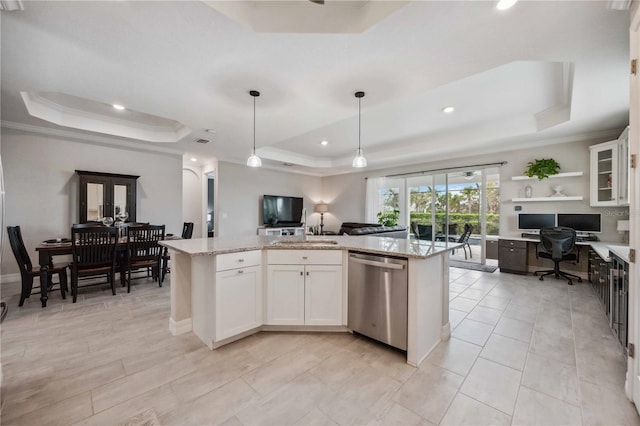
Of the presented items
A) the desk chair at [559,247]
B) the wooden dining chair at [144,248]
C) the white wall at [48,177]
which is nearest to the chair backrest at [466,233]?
the desk chair at [559,247]

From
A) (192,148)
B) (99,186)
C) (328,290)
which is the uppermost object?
(192,148)

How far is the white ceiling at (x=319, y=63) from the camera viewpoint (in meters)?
1.84

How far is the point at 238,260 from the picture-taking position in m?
2.42

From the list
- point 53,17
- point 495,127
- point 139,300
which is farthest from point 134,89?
point 495,127

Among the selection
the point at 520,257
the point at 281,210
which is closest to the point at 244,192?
the point at 281,210

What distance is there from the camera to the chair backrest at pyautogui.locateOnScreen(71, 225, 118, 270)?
342cm

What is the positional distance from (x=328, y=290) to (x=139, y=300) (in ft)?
8.96

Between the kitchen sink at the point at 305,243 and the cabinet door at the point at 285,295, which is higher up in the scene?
the kitchen sink at the point at 305,243

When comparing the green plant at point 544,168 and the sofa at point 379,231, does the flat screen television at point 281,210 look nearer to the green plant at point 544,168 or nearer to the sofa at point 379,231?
the sofa at point 379,231

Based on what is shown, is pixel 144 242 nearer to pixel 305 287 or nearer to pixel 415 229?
pixel 305 287

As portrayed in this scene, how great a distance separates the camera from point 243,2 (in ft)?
6.19

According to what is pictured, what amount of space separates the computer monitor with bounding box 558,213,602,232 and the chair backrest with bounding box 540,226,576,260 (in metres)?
0.53

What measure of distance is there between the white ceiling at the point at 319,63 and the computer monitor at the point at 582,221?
1436mm

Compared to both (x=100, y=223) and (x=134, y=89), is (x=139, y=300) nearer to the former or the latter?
(x=100, y=223)
